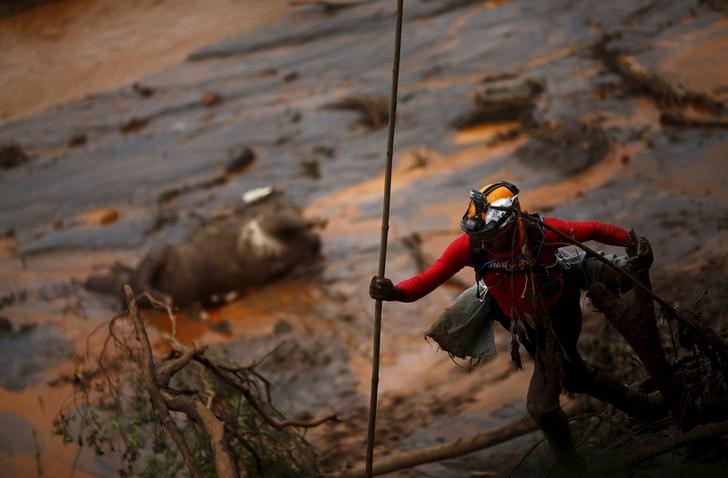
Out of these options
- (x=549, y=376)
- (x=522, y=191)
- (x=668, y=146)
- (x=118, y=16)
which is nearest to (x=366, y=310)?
(x=522, y=191)

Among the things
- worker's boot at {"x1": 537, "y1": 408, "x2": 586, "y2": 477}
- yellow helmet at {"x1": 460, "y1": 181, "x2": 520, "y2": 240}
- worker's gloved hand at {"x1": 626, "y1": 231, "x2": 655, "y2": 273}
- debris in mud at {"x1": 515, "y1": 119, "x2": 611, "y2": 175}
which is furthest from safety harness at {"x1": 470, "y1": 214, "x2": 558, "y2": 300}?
debris in mud at {"x1": 515, "y1": 119, "x2": 611, "y2": 175}

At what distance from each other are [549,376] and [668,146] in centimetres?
557

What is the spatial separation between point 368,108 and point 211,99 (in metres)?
2.65

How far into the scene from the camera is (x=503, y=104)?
33.5 ft

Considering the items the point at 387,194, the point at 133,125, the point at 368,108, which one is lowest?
the point at 133,125

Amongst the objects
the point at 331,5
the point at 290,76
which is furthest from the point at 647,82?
the point at 331,5

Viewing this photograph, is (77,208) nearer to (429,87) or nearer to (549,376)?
(429,87)

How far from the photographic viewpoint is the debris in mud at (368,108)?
1087 centimetres

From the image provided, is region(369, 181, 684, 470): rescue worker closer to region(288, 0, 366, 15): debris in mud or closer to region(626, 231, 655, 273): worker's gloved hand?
region(626, 231, 655, 273): worker's gloved hand

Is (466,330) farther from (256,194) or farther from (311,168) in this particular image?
(311,168)

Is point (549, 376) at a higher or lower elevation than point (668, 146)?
higher

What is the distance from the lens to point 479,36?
39.0 ft

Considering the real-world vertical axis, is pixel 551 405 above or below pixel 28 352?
above

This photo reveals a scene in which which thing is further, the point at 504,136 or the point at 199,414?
the point at 504,136
